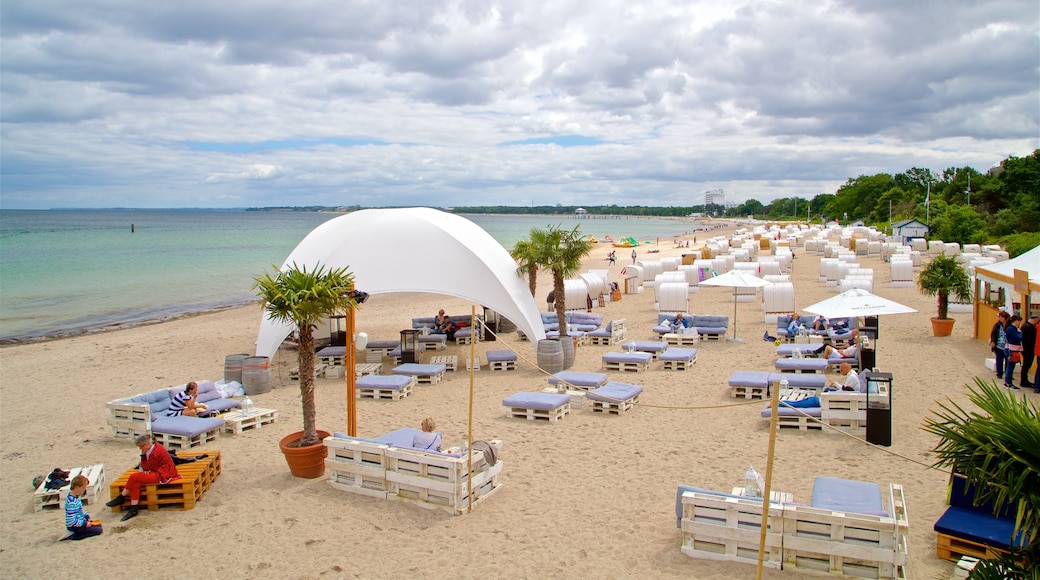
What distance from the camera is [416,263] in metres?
15.4

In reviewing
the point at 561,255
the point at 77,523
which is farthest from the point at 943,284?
the point at 77,523

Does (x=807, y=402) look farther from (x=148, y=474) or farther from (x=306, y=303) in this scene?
(x=148, y=474)

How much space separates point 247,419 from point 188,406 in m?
1.05

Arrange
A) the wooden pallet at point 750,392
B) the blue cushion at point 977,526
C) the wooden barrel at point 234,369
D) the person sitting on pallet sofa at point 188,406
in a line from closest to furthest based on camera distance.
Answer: the blue cushion at point 977,526 → the person sitting on pallet sofa at point 188,406 → the wooden pallet at point 750,392 → the wooden barrel at point 234,369

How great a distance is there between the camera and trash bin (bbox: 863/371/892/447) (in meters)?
9.74

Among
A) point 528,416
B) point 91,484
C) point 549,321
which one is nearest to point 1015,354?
point 528,416

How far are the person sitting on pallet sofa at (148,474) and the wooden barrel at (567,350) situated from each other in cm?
871

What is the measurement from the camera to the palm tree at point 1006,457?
4.34 metres

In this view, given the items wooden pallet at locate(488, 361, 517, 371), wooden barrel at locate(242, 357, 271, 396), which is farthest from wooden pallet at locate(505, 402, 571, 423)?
wooden barrel at locate(242, 357, 271, 396)

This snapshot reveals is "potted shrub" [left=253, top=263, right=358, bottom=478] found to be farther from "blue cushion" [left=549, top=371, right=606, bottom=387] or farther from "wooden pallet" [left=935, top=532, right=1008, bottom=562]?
"wooden pallet" [left=935, top=532, right=1008, bottom=562]

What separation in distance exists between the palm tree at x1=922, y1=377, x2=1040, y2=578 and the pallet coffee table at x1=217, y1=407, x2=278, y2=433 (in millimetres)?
10093

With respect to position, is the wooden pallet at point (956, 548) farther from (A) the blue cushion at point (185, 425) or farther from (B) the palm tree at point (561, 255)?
(B) the palm tree at point (561, 255)

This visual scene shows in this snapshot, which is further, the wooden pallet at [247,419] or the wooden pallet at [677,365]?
the wooden pallet at [677,365]

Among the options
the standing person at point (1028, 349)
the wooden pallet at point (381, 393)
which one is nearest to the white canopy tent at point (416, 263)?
the wooden pallet at point (381, 393)
